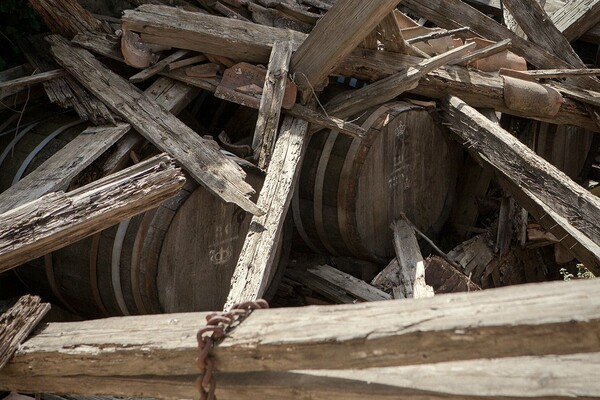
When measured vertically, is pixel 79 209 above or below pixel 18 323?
above

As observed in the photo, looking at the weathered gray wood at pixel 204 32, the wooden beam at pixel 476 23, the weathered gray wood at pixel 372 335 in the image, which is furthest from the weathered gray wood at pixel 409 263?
the weathered gray wood at pixel 372 335

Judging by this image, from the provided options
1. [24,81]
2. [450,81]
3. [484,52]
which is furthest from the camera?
[484,52]

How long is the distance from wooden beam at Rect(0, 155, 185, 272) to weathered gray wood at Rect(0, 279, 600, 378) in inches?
27.7

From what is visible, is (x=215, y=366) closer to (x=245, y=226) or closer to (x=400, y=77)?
(x=245, y=226)

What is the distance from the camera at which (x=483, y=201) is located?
7.89 m

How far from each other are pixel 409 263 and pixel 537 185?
1.05 metres

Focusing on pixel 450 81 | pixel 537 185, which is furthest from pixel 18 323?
pixel 450 81

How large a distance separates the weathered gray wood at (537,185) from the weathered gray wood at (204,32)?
1.46 m

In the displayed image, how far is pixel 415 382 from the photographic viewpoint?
10.2 ft

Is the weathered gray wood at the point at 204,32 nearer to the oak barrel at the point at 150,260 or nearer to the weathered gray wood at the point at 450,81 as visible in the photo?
the weathered gray wood at the point at 450,81

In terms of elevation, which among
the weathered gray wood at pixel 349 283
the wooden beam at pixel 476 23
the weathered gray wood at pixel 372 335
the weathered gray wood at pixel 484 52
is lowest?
the weathered gray wood at pixel 349 283

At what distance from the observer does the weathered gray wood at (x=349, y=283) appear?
Result: 256 inches

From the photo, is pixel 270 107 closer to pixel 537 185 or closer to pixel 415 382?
pixel 537 185

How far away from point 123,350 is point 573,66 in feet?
18.2
